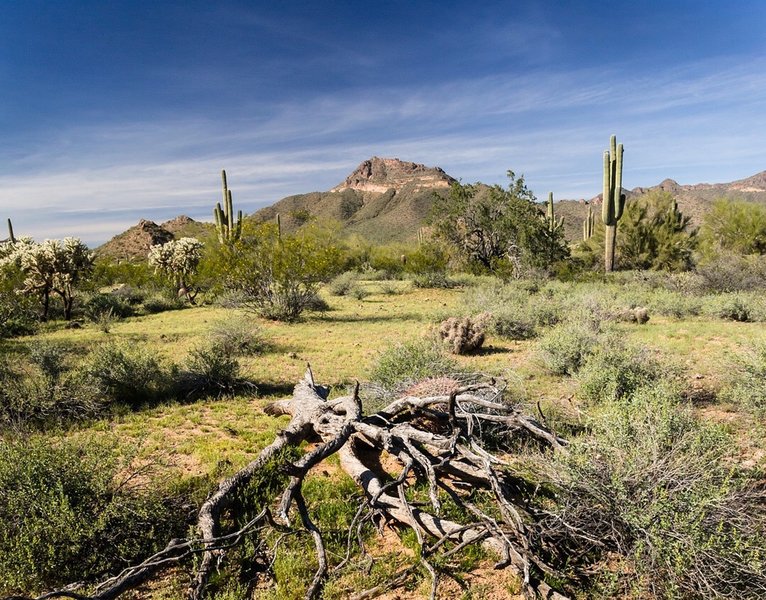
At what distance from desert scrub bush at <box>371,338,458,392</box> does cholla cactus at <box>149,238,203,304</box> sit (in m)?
19.9

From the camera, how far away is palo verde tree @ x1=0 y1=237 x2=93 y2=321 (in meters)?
18.6

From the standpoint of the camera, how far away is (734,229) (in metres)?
25.3

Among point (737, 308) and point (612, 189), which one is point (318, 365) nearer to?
point (737, 308)

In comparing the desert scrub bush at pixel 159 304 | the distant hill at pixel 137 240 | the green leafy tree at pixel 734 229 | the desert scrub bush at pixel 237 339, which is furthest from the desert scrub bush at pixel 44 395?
the distant hill at pixel 137 240

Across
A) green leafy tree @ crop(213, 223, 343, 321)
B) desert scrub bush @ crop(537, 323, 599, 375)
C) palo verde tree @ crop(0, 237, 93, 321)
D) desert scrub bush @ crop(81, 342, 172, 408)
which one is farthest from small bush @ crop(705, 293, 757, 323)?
palo verde tree @ crop(0, 237, 93, 321)

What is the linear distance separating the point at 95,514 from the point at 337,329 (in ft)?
36.0

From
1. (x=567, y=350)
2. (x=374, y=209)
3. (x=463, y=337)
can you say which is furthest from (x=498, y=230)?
(x=374, y=209)

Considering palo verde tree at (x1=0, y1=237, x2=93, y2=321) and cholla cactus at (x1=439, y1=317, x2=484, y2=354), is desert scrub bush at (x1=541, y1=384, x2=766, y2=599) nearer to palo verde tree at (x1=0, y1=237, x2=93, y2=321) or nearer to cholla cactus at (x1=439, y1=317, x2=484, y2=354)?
cholla cactus at (x1=439, y1=317, x2=484, y2=354)

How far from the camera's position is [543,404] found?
22.3 ft

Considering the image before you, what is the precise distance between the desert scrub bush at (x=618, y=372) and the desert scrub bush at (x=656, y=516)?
287cm

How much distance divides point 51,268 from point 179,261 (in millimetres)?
6827

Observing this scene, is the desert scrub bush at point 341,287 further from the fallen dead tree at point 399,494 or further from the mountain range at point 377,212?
the fallen dead tree at point 399,494

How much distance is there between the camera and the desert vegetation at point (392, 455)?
3172 mm

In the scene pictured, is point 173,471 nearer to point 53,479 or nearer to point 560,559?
point 53,479
